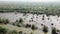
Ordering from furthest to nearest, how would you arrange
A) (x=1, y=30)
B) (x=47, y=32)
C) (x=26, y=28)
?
(x=26, y=28) → (x=47, y=32) → (x=1, y=30)

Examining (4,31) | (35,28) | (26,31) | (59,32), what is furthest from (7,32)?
(59,32)

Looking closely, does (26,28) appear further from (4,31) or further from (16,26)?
(4,31)

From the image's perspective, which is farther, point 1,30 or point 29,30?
point 29,30

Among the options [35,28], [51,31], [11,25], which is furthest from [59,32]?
[11,25]

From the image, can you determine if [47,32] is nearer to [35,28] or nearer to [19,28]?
[35,28]

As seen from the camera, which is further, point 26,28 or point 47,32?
point 26,28

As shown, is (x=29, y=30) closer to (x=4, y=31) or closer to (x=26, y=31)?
(x=26, y=31)

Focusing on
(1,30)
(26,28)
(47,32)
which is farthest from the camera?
(26,28)
